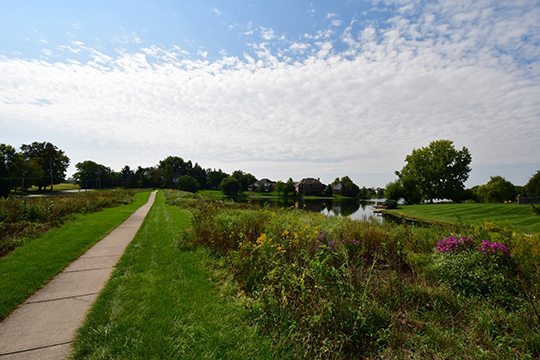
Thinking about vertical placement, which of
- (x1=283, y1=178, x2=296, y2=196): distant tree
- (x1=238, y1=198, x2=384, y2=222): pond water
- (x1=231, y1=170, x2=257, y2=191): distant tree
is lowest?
(x1=238, y1=198, x2=384, y2=222): pond water

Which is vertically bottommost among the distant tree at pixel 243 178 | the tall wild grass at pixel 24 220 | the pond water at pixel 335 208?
the pond water at pixel 335 208

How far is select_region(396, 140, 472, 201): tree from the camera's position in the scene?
4725cm

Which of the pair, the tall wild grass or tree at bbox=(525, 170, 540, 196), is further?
tree at bbox=(525, 170, 540, 196)

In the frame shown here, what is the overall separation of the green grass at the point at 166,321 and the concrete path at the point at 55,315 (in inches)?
7.2

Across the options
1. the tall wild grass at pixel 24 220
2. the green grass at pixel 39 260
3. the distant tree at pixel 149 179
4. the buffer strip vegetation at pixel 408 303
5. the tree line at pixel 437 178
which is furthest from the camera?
the distant tree at pixel 149 179

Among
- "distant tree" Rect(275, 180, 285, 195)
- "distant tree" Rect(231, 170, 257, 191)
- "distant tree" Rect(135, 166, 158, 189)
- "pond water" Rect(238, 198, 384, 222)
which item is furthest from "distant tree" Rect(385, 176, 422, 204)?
"distant tree" Rect(135, 166, 158, 189)

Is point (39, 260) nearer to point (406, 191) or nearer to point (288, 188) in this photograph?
point (406, 191)

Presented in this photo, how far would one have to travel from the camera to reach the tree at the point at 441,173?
47.2m

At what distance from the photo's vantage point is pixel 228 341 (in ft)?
9.71

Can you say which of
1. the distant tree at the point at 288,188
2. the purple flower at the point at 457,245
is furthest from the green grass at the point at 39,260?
the distant tree at the point at 288,188

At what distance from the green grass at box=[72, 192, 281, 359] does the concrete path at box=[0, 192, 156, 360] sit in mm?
183

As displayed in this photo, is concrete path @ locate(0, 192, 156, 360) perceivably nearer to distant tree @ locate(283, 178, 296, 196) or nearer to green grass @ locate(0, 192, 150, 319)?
green grass @ locate(0, 192, 150, 319)

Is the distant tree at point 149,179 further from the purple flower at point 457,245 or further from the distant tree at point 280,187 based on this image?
the purple flower at point 457,245

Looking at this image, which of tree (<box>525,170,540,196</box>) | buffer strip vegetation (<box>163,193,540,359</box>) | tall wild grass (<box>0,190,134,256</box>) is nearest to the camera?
buffer strip vegetation (<box>163,193,540,359</box>)
